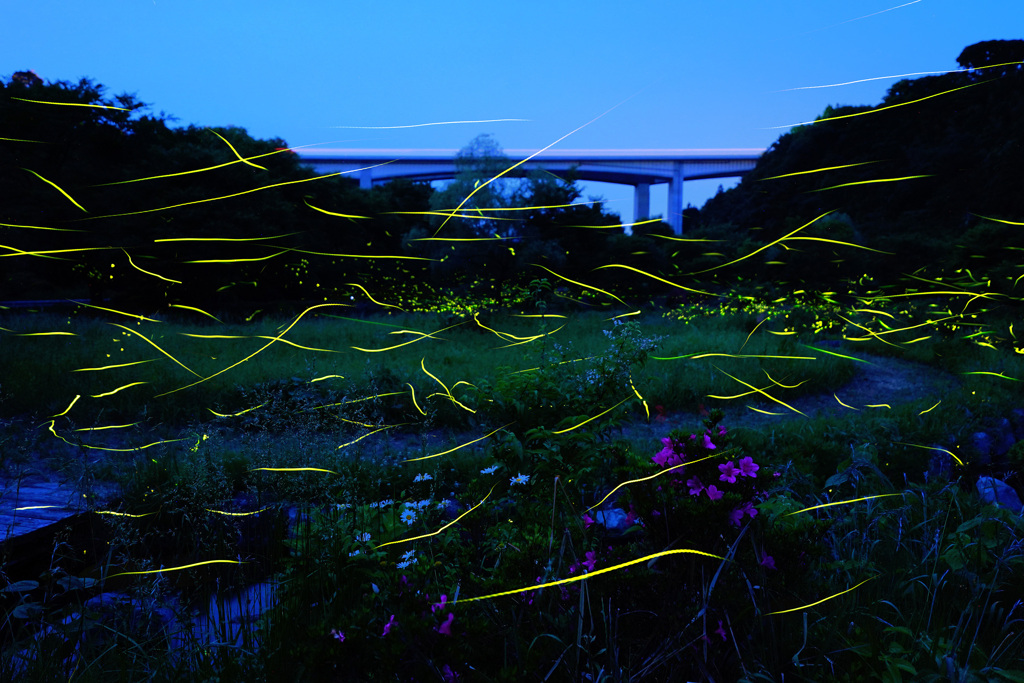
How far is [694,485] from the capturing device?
1.65 metres

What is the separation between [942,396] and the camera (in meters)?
6.45

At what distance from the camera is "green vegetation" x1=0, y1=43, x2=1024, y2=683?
1.66 m

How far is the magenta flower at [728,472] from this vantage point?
1.57 metres

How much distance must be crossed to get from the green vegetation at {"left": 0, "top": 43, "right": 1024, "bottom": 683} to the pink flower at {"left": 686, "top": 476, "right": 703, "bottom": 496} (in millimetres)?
16

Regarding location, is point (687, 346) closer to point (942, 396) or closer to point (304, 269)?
point (942, 396)

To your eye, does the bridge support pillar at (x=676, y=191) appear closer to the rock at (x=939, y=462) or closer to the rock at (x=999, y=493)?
the rock at (x=939, y=462)

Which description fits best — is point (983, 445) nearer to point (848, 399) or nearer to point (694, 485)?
point (848, 399)

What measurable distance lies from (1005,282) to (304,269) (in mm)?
13208

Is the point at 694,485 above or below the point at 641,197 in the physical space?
below

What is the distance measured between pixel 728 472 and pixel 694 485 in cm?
10

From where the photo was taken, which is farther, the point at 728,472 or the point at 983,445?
the point at 983,445

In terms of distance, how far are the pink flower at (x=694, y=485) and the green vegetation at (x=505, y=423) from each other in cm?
2

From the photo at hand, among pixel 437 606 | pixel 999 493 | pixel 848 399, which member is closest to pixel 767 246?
pixel 848 399

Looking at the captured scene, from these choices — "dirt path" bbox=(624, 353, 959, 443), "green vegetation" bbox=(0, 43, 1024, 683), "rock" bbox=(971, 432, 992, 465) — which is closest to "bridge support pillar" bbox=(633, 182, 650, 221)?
"green vegetation" bbox=(0, 43, 1024, 683)
